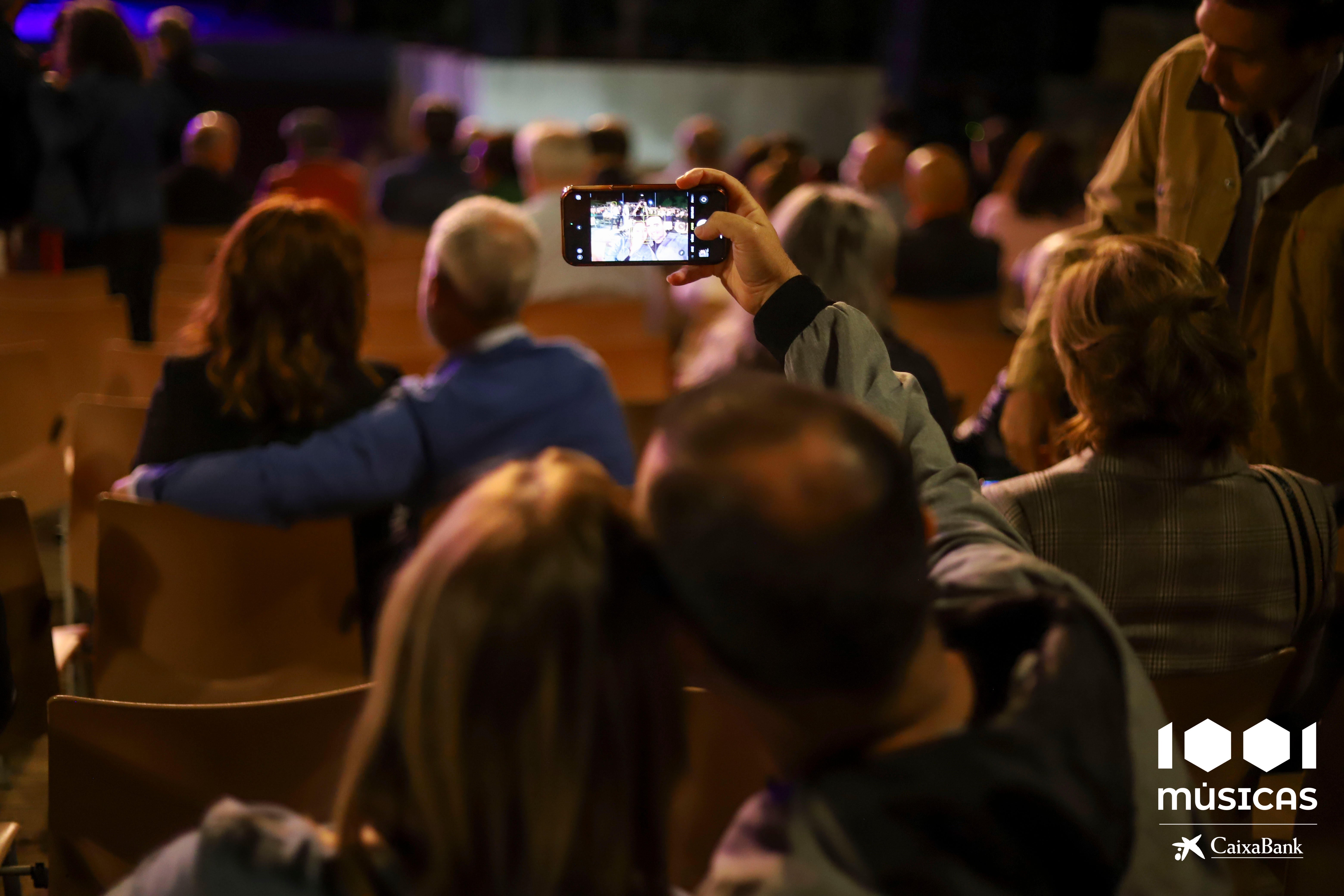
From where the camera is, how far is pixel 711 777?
4.67ft

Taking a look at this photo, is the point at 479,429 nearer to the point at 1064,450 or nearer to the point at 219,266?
the point at 219,266

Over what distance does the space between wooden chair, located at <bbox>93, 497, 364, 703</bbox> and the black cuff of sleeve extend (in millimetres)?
1017

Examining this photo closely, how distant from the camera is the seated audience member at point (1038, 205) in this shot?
17.4 ft

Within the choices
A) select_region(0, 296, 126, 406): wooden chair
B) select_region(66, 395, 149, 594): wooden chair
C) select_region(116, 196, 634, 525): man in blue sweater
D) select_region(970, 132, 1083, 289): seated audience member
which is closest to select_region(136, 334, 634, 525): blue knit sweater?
select_region(116, 196, 634, 525): man in blue sweater

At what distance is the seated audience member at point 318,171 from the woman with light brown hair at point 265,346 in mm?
4032

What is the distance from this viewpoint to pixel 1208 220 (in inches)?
94.4

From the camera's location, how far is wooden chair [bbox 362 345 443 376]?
3.91 m

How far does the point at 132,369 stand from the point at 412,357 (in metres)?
0.95

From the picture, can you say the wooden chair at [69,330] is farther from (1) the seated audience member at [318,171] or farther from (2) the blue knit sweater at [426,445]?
(1) the seated audience member at [318,171]

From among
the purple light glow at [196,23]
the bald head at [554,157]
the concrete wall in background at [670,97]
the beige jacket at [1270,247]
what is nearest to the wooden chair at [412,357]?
the bald head at [554,157]

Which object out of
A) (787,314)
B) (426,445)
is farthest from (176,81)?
(787,314)

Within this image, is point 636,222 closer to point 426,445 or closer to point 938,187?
point 426,445

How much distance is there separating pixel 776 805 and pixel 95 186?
5.05m

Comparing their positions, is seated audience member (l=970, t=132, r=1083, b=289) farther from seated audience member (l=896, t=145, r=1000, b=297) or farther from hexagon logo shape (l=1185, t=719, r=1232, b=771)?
hexagon logo shape (l=1185, t=719, r=1232, b=771)
